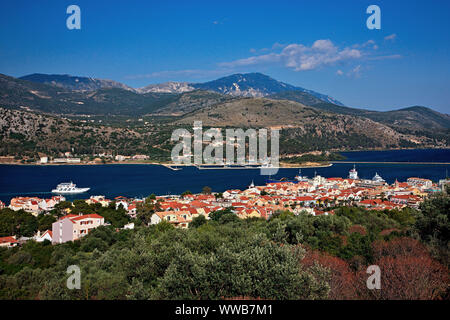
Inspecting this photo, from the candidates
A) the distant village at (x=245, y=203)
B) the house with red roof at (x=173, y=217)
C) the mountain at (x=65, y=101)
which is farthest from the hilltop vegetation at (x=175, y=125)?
the house with red roof at (x=173, y=217)

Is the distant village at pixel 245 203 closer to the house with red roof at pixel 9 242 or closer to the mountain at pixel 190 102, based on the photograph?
the house with red roof at pixel 9 242

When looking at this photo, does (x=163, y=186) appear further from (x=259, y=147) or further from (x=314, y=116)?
(x=314, y=116)

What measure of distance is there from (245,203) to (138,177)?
25223 millimetres

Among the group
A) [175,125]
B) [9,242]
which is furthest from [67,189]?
[175,125]

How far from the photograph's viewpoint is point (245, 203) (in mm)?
23625

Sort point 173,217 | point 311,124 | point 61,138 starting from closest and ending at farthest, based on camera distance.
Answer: point 173,217 < point 61,138 < point 311,124

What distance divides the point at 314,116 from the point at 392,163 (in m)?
44.5

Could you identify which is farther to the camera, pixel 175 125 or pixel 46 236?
pixel 175 125

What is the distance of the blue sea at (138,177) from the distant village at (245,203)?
581 centimetres

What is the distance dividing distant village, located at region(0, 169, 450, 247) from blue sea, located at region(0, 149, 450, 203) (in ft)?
19.1

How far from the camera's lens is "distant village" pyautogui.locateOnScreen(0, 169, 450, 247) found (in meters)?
15.9

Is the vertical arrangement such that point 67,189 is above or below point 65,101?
below

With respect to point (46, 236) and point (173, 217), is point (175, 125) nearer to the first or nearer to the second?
point (173, 217)
